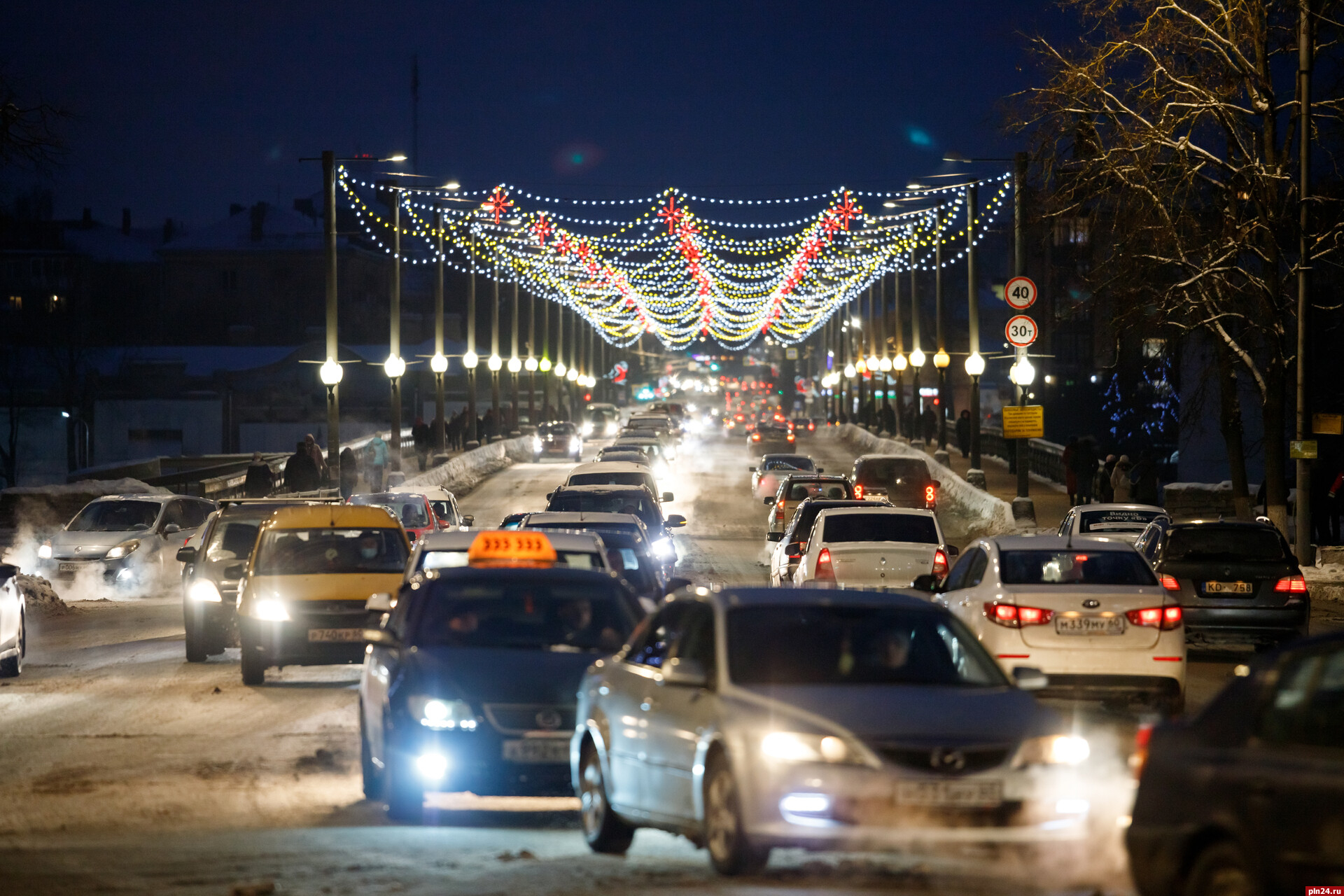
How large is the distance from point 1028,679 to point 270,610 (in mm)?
9247

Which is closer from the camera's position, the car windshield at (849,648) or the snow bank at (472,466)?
the car windshield at (849,648)

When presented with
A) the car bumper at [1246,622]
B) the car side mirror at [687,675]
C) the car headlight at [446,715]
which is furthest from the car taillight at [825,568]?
the car side mirror at [687,675]

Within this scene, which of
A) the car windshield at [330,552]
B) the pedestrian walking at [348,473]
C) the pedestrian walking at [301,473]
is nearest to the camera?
the car windshield at [330,552]

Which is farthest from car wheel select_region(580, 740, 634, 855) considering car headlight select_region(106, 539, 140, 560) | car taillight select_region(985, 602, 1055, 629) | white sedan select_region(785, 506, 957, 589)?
car headlight select_region(106, 539, 140, 560)

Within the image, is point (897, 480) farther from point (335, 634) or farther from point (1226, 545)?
point (335, 634)

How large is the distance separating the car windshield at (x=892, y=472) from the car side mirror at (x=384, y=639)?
28756mm

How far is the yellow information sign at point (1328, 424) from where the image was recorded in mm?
26297

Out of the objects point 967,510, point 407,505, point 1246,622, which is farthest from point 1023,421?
point 1246,622

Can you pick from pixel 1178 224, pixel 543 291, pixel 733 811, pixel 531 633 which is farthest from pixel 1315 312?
pixel 543 291

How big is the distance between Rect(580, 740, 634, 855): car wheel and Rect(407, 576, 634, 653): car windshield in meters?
1.21

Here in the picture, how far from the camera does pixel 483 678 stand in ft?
32.4

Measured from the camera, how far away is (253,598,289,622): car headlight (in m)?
16.3

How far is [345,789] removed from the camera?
11148 mm

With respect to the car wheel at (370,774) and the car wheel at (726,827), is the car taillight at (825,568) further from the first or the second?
the car wheel at (726,827)
